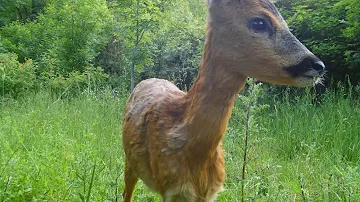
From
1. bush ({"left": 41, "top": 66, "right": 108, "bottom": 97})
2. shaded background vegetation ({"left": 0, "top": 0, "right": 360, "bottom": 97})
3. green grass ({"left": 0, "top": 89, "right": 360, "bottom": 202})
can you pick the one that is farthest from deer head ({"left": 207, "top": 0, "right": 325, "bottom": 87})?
bush ({"left": 41, "top": 66, "right": 108, "bottom": 97})

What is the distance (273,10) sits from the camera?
223 cm

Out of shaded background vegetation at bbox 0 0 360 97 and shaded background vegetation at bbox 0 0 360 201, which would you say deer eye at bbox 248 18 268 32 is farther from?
shaded background vegetation at bbox 0 0 360 97

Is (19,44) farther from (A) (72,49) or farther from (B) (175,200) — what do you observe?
(B) (175,200)

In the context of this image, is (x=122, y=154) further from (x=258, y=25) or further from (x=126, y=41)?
(x=126, y=41)

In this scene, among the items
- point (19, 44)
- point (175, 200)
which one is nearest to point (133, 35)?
point (175, 200)

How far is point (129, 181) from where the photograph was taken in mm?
A: 3633

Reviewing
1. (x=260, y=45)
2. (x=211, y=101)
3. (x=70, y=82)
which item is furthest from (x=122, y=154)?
(x=70, y=82)

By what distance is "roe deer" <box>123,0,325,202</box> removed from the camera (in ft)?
6.96

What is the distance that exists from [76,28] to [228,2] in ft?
36.4

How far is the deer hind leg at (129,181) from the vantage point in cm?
356

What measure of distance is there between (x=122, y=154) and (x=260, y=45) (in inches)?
123

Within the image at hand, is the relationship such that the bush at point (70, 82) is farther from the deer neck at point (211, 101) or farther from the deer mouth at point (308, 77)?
the deer mouth at point (308, 77)

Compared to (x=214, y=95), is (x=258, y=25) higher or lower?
higher

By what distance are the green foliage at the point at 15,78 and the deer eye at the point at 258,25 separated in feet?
29.4
